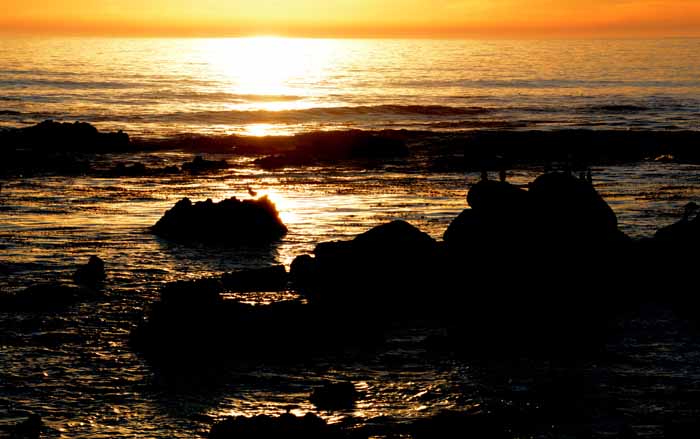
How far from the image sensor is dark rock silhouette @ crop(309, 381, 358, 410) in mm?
20391

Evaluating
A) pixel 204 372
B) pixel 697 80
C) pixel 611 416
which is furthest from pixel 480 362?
pixel 697 80

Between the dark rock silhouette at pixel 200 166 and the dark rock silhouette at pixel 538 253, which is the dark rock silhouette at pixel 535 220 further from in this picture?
the dark rock silhouette at pixel 200 166

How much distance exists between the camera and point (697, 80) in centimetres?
17075

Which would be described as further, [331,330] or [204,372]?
[331,330]

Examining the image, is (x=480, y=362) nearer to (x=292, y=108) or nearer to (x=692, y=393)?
(x=692, y=393)

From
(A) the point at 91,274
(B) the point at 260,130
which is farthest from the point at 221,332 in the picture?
(B) the point at 260,130

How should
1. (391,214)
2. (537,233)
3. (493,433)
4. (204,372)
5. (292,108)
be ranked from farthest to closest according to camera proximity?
(292,108) < (391,214) < (537,233) < (204,372) < (493,433)

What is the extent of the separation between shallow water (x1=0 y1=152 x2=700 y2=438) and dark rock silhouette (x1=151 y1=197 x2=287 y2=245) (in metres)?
0.92

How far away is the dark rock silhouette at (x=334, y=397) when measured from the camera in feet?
66.9

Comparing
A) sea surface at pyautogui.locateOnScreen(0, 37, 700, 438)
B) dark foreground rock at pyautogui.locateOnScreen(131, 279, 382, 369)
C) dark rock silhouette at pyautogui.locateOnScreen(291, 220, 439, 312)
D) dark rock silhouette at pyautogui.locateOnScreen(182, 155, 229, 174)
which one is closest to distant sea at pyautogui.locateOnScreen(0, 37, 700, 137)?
sea surface at pyautogui.locateOnScreen(0, 37, 700, 438)

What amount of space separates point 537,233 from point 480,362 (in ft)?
26.2

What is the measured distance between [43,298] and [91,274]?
2973mm

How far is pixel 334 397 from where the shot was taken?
808 inches

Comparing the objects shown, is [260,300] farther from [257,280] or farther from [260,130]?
[260,130]
